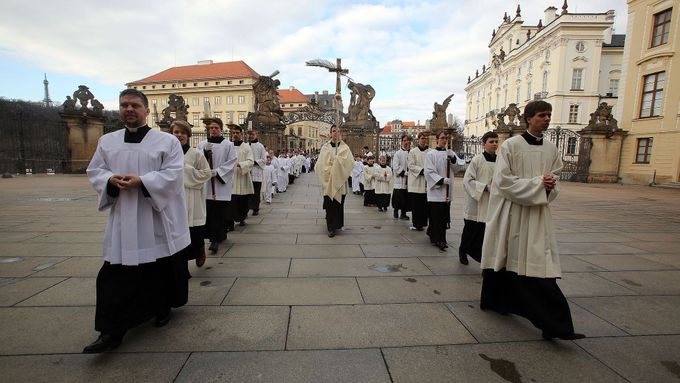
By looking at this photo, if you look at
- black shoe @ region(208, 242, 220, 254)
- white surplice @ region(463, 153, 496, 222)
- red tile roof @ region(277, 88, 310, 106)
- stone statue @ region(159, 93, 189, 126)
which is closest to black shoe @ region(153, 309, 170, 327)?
black shoe @ region(208, 242, 220, 254)

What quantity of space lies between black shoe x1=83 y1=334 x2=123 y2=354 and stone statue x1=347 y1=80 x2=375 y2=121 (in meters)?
22.2

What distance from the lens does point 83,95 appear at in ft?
61.6

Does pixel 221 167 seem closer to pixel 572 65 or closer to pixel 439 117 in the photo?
pixel 439 117

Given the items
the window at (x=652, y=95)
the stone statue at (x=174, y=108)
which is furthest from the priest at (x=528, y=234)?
the window at (x=652, y=95)

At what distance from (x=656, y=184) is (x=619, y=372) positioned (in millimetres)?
22814

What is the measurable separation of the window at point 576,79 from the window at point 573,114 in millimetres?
2164

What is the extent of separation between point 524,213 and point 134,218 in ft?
11.4

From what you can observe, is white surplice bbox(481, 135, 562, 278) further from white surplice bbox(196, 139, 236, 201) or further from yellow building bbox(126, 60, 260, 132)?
yellow building bbox(126, 60, 260, 132)

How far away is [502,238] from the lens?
3.24 metres

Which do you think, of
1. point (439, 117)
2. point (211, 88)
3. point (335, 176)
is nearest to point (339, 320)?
point (335, 176)

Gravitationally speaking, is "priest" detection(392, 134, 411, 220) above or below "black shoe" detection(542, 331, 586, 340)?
above

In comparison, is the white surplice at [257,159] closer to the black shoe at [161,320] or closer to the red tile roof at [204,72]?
the black shoe at [161,320]

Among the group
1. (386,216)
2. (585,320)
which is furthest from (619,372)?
(386,216)

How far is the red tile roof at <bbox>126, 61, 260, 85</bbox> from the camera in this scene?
68062 mm
